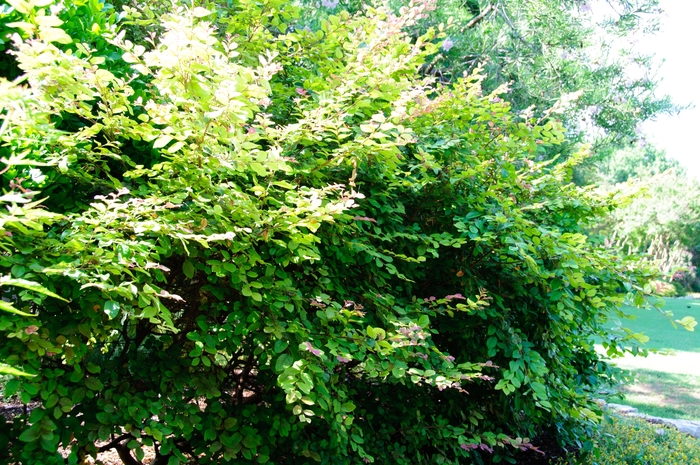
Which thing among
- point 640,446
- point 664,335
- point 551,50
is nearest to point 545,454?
point 640,446

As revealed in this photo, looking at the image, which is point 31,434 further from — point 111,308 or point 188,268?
point 188,268

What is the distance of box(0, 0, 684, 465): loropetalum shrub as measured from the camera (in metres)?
1.73

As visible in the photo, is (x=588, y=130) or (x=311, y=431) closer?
(x=311, y=431)

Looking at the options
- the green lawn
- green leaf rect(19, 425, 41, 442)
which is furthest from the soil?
the green lawn

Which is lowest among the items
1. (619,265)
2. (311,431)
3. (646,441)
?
(646,441)

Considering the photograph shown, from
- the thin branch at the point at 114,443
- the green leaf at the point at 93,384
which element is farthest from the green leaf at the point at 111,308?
the thin branch at the point at 114,443

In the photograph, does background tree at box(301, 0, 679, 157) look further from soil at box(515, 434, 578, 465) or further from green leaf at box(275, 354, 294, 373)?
green leaf at box(275, 354, 294, 373)

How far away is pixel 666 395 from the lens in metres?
7.59

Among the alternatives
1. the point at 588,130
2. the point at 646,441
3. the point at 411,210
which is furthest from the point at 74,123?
the point at 588,130

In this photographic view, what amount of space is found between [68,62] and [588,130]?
8078 mm

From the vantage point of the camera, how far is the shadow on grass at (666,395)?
21.5ft

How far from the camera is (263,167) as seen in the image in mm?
1743

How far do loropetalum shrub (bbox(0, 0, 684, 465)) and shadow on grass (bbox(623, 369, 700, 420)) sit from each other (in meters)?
3.74

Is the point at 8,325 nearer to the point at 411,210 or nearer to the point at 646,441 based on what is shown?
the point at 411,210
